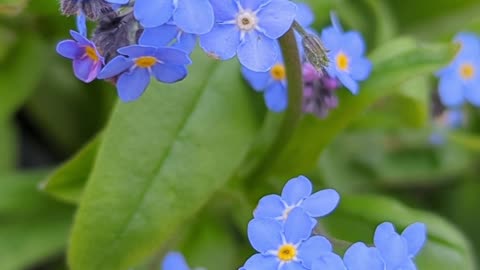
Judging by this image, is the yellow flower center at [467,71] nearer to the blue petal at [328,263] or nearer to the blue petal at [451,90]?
the blue petal at [451,90]

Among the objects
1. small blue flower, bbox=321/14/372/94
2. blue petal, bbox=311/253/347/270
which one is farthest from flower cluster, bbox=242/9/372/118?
blue petal, bbox=311/253/347/270

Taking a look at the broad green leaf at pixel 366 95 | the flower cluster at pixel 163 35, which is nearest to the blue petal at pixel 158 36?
the flower cluster at pixel 163 35

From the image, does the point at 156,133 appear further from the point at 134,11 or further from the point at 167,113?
the point at 134,11

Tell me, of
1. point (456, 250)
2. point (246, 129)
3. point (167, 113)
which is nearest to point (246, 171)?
point (246, 129)

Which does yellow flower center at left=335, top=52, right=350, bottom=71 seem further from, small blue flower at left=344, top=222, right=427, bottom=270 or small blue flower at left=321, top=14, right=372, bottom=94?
small blue flower at left=344, top=222, right=427, bottom=270

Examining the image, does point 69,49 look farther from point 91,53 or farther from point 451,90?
point 451,90
